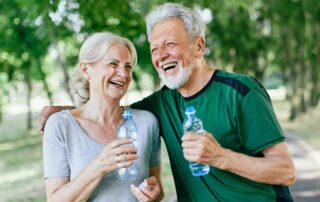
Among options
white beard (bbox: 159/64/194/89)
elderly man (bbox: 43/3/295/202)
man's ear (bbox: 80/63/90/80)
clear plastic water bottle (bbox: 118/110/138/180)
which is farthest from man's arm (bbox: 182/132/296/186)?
man's ear (bbox: 80/63/90/80)

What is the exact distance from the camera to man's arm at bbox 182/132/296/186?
281cm

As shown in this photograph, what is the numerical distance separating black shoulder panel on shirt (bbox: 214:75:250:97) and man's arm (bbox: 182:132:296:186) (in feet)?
1.30

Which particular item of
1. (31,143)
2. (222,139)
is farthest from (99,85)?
(31,143)

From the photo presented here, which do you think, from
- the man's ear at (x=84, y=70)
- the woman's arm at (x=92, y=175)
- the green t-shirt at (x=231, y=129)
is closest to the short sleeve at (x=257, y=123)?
the green t-shirt at (x=231, y=129)

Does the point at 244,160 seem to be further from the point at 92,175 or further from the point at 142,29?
the point at 142,29

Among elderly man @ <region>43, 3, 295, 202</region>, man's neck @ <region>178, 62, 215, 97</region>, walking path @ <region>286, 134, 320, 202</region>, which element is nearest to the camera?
elderly man @ <region>43, 3, 295, 202</region>

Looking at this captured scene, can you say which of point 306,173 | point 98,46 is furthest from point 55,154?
point 306,173

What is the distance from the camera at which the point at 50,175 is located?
3158mm

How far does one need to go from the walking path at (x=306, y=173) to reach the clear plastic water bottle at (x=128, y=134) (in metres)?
6.35

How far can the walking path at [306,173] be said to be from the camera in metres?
9.40

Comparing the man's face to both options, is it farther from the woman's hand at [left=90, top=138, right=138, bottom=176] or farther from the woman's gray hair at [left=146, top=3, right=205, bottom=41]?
the woman's hand at [left=90, top=138, right=138, bottom=176]

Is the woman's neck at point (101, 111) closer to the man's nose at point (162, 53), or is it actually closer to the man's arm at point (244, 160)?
the man's nose at point (162, 53)

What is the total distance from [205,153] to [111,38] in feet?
3.53

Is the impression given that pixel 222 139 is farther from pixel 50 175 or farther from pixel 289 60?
pixel 289 60
